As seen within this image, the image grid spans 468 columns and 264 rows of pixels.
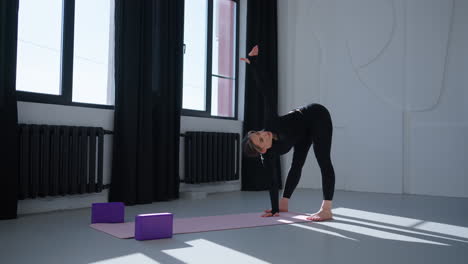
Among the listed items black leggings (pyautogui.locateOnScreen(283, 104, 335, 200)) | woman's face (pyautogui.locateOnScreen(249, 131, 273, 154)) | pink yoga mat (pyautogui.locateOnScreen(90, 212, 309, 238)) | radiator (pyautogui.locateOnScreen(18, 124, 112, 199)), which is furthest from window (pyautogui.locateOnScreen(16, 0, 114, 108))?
black leggings (pyautogui.locateOnScreen(283, 104, 335, 200))

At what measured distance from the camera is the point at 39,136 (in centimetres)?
299

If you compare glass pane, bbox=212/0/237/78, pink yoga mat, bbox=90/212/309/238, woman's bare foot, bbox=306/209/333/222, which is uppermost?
glass pane, bbox=212/0/237/78

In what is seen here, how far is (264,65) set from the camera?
17.0 ft

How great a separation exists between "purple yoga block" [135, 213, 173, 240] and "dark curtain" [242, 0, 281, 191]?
9.00 ft

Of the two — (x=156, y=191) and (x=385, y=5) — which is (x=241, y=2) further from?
(x=156, y=191)

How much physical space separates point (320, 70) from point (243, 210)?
2592mm

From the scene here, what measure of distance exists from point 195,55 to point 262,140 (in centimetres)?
231

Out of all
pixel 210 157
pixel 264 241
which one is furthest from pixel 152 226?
pixel 210 157

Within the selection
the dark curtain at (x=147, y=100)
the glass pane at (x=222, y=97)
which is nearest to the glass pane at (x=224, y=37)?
the glass pane at (x=222, y=97)

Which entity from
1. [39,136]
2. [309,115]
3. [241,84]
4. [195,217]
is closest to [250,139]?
[309,115]

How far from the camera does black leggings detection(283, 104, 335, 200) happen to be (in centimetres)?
291

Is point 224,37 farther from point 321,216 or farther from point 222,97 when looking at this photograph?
point 321,216

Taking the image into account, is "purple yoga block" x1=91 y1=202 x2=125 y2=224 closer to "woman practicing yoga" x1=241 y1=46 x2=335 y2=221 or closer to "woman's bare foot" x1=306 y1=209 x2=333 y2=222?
"woman practicing yoga" x1=241 y1=46 x2=335 y2=221

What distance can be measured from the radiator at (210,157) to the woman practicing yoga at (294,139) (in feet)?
4.69
